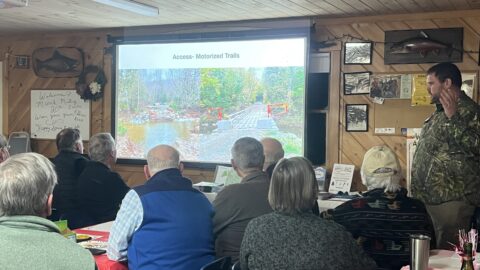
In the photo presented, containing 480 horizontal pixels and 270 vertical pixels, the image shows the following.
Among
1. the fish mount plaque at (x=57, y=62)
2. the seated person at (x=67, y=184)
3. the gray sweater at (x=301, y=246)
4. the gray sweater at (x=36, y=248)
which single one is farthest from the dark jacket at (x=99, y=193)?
the fish mount plaque at (x=57, y=62)

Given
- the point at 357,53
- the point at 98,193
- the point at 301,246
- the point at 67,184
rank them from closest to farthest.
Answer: the point at 301,246 < the point at 98,193 < the point at 67,184 < the point at 357,53

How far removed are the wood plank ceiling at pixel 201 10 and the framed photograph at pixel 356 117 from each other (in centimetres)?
85

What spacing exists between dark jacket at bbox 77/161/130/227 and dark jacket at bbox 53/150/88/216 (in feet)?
0.59

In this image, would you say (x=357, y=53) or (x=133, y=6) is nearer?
(x=133, y=6)

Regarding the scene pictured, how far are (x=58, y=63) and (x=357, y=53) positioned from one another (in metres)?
3.57

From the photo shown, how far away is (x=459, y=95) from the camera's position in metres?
3.90

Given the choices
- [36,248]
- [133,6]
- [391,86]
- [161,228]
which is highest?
[133,6]

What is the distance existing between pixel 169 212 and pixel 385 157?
1304 mm

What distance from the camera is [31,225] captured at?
189cm

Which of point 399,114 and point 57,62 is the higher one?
point 57,62

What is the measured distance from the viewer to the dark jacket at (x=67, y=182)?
14.1 ft

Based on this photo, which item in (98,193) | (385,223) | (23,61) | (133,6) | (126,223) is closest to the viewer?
(126,223)

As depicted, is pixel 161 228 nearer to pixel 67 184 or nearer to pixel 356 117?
pixel 67 184

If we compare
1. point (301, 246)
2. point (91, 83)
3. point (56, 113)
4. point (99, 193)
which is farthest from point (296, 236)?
point (56, 113)
